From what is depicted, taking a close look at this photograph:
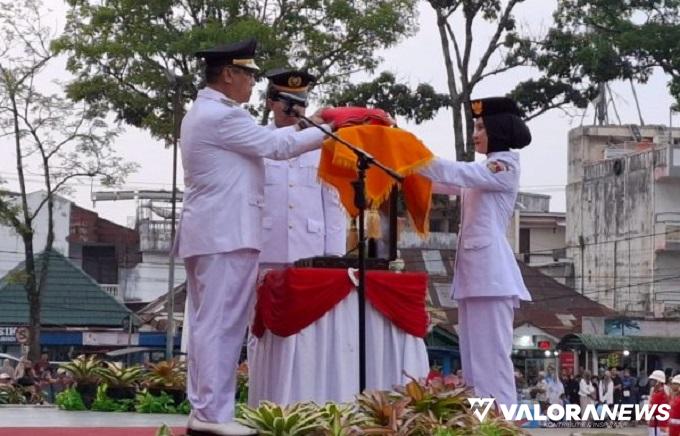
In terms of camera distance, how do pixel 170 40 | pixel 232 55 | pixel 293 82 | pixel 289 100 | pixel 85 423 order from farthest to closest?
pixel 170 40 < pixel 85 423 < pixel 293 82 < pixel 289 100 < pixel 232 55

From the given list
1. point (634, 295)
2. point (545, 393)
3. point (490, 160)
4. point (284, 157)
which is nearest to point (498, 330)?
point (490, 160)

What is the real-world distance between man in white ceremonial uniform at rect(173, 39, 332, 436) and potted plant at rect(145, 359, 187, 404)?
14.7 feet

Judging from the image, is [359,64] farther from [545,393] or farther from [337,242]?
[337,242]

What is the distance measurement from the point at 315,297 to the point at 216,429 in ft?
3.95

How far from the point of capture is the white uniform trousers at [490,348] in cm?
834

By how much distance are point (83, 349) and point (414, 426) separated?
37.0 meters

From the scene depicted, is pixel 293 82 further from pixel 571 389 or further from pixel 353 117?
pixel 571 389

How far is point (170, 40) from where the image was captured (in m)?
26.7

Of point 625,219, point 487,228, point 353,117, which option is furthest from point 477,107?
point 625,219

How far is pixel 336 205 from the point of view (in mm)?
9156

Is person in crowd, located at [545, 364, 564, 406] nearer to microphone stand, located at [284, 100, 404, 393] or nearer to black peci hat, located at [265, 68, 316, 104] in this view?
Result: black peci hat, located at [265, 68, 316, 104]

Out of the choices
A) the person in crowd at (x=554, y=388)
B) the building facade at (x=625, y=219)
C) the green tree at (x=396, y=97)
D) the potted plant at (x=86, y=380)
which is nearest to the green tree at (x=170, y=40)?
the green tree at (x=396, y=97)

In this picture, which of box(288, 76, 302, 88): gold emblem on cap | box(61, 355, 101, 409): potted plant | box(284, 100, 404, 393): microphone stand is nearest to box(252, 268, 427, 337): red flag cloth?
box(284, 100, 404, 393): microphone stand

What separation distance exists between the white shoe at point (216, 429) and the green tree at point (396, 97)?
20.5 meters
